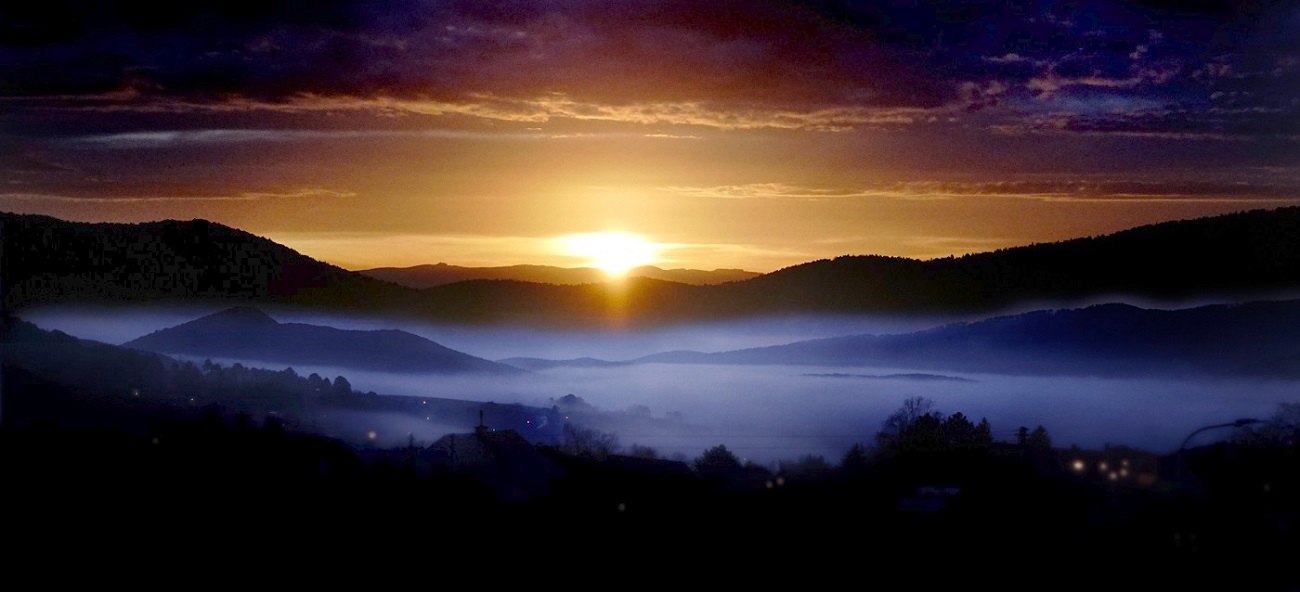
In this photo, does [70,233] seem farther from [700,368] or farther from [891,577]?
[891,577]

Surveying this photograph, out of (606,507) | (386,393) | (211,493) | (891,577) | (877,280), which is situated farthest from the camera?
(877,280)

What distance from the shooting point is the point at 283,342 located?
441 feet

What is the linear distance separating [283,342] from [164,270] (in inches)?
739

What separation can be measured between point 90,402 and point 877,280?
76.3m

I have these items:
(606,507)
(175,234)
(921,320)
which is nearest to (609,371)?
(921,320)

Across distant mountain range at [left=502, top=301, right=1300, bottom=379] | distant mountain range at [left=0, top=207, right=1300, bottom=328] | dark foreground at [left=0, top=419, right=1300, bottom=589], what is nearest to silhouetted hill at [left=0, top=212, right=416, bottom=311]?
distant mountain range at [left=0, top=207, right=1300, bottom=328]

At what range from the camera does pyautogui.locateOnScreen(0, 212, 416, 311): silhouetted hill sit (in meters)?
111

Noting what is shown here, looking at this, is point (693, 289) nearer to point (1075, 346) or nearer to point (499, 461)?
point (1075, 346)

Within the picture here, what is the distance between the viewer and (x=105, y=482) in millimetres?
39594

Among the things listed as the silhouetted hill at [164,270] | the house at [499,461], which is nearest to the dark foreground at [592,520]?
the house at [499,461]

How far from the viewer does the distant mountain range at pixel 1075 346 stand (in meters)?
118

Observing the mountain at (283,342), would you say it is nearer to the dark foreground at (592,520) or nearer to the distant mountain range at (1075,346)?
the distant mountain range at (1075,346)

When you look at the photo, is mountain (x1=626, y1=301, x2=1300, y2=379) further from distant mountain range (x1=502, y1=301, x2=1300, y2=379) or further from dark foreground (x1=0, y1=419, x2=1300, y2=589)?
dark foreground (x1=0, y1=419, x2=1300, y2=589)

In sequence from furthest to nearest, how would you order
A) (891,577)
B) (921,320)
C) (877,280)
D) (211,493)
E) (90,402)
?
(921,320)
(877,280)
(90,402)
(211,493)
(891,577)
